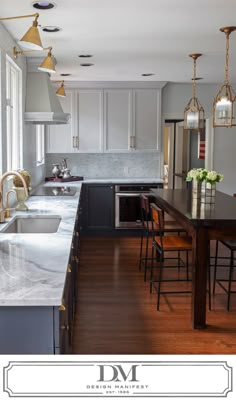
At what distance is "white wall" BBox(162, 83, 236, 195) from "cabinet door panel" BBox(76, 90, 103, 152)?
3.61 feet

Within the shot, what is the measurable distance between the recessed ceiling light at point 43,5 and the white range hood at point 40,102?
5.80ft

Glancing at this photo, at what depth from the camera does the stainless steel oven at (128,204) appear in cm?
695

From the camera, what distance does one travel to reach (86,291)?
4.47m

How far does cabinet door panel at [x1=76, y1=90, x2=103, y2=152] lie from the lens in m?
7.29

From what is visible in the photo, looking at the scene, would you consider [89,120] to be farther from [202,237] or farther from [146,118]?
[202,237]

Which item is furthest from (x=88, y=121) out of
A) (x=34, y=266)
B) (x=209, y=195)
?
(x=34, y=266)

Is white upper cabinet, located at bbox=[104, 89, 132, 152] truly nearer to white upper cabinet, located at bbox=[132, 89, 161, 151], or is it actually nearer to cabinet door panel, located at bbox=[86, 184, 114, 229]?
white upper cabinet, located at bbox=[132, 89, 161, 151]

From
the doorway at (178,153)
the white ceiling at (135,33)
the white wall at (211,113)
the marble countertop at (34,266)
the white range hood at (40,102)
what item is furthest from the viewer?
the doorway at (178,153)

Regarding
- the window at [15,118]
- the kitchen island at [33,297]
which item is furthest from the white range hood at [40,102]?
the kitchen island at [33,297]

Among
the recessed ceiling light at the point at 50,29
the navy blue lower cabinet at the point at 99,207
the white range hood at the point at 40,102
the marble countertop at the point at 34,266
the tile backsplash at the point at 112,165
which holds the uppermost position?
the recessed ceiling light at the point at 50,29

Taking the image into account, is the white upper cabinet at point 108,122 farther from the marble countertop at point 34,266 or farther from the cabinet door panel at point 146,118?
the marble countertop at point 34,266

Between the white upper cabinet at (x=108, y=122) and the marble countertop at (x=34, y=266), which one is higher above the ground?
the white upper cabinet at (x=108, y=122)
